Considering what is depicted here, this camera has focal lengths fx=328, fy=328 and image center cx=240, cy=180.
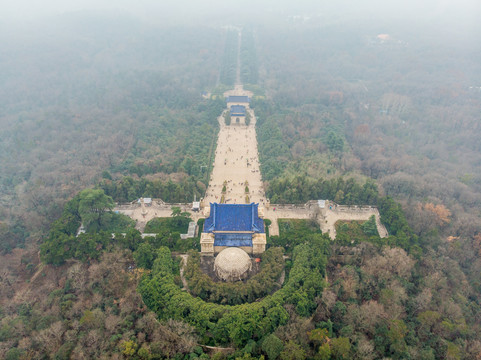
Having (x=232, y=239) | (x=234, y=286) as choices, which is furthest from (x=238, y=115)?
(x=234, y=286)

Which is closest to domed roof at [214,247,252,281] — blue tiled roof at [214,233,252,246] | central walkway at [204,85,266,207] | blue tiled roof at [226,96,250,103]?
blue tiled roof at [214,233,252,246]

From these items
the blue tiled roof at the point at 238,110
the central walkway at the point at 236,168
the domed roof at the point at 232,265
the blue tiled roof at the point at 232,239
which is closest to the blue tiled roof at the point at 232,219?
the blue tiled roof at the point at 232,239

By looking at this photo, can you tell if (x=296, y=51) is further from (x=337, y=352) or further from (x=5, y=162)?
(x=337, y=352)

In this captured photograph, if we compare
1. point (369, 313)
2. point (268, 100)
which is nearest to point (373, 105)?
point (268, 100)

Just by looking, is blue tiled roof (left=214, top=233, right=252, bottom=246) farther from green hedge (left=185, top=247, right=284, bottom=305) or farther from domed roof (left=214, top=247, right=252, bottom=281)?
green hedge (left=185, top=247, right=284, bottom=305)

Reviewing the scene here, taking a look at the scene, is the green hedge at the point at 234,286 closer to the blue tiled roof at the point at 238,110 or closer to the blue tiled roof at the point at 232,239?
the blue tiled roof at the point at 232,239
